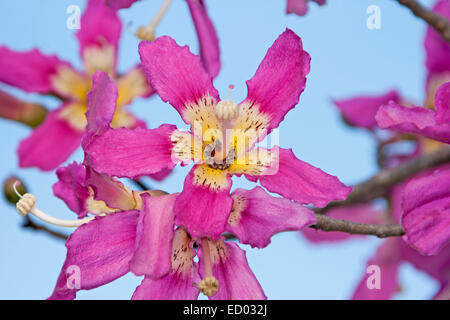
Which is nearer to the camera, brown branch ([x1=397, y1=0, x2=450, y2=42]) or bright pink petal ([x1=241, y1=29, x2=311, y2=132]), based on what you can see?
bright pink petal ([x1=241, y1=29, x2=311, y2=132])

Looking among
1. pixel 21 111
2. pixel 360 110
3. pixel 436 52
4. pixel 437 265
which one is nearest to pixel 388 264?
pixel 437 265

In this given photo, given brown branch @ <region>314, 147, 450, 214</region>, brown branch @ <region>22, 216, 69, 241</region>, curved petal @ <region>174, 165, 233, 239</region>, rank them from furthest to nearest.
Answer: brown branch @ <region>314, 147, 450, 214</region> < brown branch @ <region>22, 216, 69, 241</region> < curved petal @ <region>174, 165, 233, 239</region>

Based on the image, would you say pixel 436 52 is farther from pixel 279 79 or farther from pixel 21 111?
pixel 21 111

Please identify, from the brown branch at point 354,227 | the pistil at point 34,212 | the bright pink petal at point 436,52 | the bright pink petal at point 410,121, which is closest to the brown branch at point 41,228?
the pistil at point 34,212

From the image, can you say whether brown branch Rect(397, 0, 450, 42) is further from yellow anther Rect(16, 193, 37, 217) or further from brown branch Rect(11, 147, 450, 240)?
yellow anther Rect(16, 193, 37, 217)

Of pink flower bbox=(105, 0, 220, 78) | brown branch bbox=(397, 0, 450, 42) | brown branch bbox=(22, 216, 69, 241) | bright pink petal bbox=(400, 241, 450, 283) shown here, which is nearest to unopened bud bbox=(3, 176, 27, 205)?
brown branch bbox=(22, 216, 69, 241)
